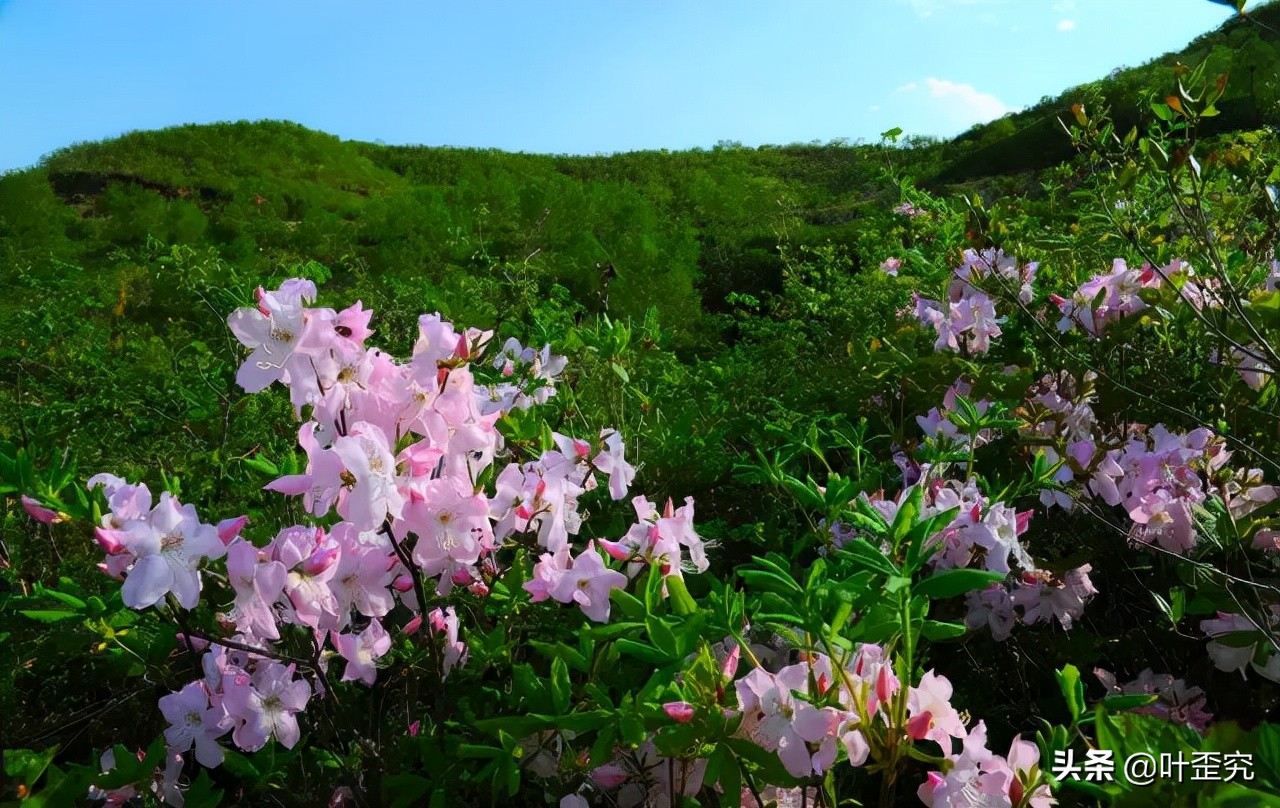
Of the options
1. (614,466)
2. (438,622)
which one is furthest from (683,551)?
(438,622)

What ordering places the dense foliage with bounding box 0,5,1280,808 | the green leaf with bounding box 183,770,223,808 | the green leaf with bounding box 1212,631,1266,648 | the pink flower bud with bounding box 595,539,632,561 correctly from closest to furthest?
the dense foliage with bounding box 0,5,1280,808 < the green leaf with bounding box 183,770,223,808 < the pink flower bud with bounding box 595,539,632,561 < the green leaf with bounding box 1212,631,1266,648

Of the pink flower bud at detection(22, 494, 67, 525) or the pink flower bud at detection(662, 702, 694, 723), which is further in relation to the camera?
the pink flower bud at detection(22, 494, 67, 525)

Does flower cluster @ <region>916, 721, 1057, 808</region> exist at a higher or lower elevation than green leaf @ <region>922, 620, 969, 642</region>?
lower

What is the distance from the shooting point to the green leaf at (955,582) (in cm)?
89

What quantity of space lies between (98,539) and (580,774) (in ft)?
2.02

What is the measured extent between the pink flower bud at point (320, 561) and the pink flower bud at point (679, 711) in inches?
16.4

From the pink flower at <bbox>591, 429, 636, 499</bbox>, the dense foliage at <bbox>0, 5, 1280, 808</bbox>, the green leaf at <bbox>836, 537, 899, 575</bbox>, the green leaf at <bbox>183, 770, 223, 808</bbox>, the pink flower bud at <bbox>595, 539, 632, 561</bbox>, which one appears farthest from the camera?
the pink flower at <bbox>591, 429, 636, 499</bbox>

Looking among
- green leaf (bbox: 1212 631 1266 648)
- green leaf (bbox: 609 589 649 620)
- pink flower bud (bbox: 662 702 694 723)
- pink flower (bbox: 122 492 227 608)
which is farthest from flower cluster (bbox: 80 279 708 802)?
green leaf (bbox: 1212 631 1266 648)

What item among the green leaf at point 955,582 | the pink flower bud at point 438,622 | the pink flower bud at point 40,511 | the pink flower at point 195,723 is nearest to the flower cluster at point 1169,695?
the green leaf at point 955,582

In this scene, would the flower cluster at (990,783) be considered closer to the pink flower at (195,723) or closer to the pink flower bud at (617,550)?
the pink flower bud at (617,550)

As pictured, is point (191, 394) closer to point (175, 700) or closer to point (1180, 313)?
point (175, 700)

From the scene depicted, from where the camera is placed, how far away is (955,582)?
91cm

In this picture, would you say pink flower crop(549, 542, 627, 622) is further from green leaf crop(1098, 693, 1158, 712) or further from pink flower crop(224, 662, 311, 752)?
green leaf crop(1098, 693, 1158, 712)

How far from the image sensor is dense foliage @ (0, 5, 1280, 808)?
97 cm
